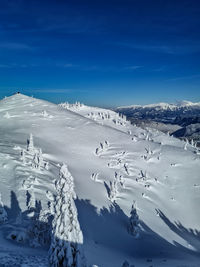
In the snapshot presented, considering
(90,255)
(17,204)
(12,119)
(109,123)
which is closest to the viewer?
(90,255)

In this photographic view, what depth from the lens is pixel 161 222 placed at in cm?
5034

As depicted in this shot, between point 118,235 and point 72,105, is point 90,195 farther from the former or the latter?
point 72,105

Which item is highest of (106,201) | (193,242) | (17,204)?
(17,204)

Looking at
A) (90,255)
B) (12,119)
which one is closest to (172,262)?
(90,255)

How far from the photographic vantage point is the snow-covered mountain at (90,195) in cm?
1773

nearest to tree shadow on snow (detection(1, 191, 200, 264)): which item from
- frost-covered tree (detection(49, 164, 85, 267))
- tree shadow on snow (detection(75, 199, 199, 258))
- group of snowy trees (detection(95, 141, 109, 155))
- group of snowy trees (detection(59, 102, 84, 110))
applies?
tree shadow on snow (detection(75, 199, 199, 258))

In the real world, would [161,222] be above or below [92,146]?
below

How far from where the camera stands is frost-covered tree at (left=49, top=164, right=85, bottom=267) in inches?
509

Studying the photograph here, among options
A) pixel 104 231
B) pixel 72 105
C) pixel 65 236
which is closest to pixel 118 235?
pixel 104 231

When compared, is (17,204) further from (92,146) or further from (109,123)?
(109,123)

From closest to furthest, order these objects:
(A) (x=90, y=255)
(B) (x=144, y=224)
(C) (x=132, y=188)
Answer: (A) (x=90, y=255) → (B) (x=144, y=224) → (C) (x=132, y=188)

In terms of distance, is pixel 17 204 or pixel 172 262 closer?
pixel 172 262

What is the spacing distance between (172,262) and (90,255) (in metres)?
10.9

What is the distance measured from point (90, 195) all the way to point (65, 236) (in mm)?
35909
